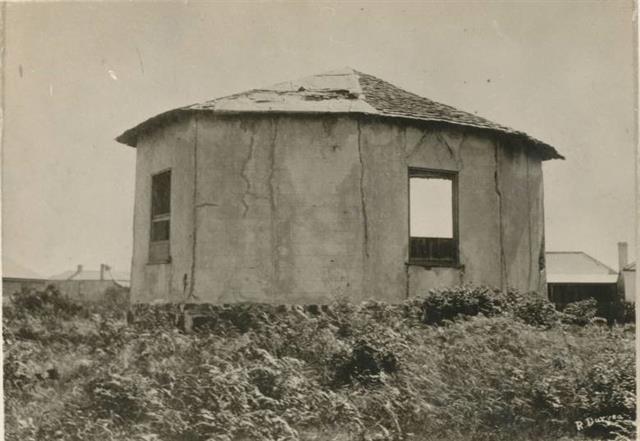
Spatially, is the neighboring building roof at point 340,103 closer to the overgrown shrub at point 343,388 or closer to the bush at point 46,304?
the overgrown shrub at point 343,388

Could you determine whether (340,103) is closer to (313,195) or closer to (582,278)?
(313,195)

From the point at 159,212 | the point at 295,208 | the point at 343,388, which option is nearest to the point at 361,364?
the point at 343,388

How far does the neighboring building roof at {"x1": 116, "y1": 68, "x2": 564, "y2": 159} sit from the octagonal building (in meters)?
0.04

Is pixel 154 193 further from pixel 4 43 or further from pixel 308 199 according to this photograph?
pixel 4 43

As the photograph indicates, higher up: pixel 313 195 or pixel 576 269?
pixel 313 195

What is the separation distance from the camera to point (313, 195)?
10797 mm

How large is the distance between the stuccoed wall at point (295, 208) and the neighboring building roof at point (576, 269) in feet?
74.6

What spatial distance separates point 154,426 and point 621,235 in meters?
6.14

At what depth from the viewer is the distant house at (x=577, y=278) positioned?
1109 inches

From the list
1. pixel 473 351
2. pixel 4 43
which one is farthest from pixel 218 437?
pixel 4 43

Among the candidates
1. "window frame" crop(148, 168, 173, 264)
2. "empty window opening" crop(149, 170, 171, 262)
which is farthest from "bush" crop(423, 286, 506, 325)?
"empty window opening" crop(149, 170, 171, 262)

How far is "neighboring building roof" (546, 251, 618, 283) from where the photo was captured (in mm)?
33281

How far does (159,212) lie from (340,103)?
4175mm

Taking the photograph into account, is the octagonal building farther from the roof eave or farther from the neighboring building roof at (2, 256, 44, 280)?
the neighboring building roof at (2, 256, 44, 280)
